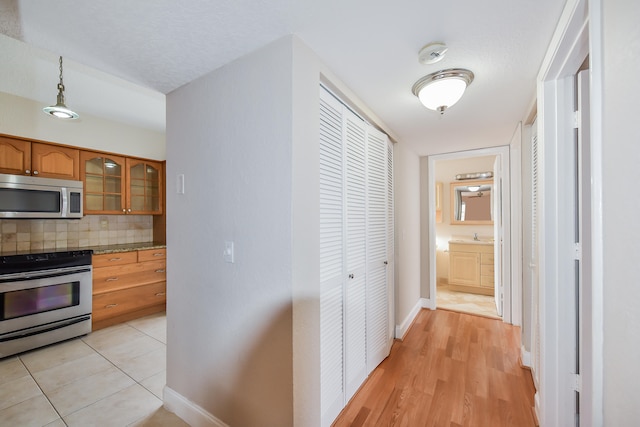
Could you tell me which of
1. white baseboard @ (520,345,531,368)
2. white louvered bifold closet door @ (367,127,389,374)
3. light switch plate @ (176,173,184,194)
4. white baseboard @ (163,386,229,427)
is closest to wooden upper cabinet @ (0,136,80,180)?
light switch plate @ (176,173,184,194)

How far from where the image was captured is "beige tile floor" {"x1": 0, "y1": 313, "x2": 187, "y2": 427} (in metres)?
1.66

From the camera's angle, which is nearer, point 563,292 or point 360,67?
point 563,292

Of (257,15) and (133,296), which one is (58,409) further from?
(257,15)

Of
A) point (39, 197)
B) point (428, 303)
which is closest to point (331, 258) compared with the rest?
point (428, 303)

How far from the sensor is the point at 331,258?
1.59 m

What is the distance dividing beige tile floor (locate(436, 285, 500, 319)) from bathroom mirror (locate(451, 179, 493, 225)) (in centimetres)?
130

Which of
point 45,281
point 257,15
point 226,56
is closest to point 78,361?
point 45,281

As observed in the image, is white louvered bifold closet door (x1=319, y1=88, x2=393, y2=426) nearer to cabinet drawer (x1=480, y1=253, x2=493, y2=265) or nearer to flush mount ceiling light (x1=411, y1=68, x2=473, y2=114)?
flush mount ceiling light (x1=411, y1=68, x2=473, y2=114)

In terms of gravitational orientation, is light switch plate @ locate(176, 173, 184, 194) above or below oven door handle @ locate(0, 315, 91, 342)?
above

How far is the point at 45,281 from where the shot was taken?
2500 mm

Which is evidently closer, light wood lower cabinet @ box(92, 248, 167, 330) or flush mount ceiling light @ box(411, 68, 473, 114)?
flush mount ceiling light @ box(411, 68, 473, 114)

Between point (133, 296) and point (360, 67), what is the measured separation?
11.9 feet

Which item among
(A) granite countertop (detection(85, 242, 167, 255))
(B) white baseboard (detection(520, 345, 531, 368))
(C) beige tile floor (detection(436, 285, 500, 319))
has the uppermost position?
(A) granite countertop (detection(85, 242, 167, 255))

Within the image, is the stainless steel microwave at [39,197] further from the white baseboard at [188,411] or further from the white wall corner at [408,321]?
the white wall corner at [408,321]
